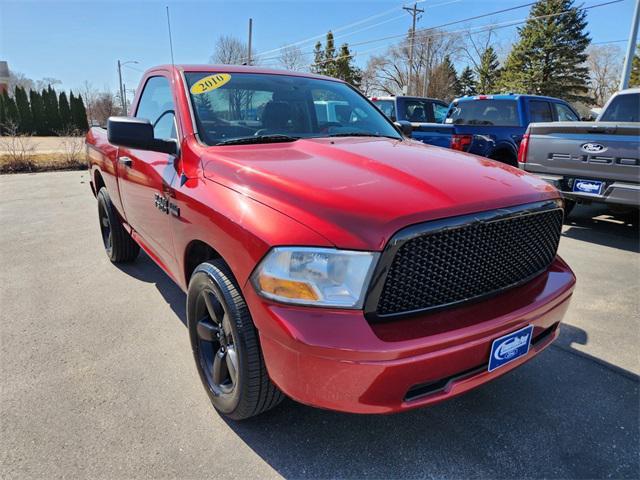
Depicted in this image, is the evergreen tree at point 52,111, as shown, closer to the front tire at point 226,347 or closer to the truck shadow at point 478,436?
the front tire at point 226,347

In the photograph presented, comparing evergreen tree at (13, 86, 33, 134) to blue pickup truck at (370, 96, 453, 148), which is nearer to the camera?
blue pickup truck at (370, 96, 453, 148)

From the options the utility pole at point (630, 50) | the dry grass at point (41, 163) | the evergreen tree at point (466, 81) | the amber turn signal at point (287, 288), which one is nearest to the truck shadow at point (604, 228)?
the amber turn signal at point (287, 288)

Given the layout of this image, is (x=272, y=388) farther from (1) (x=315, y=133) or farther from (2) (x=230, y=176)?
(1) (x=315, y=133)

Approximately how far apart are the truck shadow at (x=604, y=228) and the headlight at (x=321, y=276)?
16.7ft

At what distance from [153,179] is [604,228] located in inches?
246

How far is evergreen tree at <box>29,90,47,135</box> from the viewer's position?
116ft

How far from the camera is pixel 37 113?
35.8m

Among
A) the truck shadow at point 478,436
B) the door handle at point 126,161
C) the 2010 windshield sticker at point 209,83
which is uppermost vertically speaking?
the 2010 windshield sticker at point 209,83

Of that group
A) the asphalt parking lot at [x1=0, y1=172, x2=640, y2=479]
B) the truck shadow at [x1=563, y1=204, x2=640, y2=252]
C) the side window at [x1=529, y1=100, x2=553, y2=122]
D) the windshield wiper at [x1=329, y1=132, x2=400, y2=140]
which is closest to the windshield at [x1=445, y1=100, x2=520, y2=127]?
the side window at [x1=529, y1=100, x2=553, y2=122]

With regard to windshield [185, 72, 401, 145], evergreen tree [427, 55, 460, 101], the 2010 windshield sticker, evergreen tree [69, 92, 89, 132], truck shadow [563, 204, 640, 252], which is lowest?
truck shadow [563, 204, 640, 252]

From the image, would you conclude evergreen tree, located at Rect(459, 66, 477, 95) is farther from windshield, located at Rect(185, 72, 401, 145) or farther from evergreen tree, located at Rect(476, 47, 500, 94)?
windshield, located at Rect(185, 72, 401, 145)

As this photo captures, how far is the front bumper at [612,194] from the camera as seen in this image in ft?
15.4

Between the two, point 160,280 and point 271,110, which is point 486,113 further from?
point 160,280

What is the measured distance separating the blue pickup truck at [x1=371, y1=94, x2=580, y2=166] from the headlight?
6673 millimetres
